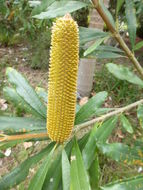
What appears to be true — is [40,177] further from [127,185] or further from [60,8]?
[60,8]

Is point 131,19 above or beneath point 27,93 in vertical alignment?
above

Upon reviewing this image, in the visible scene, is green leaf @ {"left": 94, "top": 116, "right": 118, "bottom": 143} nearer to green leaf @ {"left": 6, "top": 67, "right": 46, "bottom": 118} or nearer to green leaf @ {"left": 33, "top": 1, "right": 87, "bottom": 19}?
green leaf @ {"left": 6, "top": 67, "right": 46, "bottom": 118}

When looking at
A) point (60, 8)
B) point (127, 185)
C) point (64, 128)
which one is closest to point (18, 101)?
point (64, 128)

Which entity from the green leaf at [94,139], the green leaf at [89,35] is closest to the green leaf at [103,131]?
the green leaf at [94,139]

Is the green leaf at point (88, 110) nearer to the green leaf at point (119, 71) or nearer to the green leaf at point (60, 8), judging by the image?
the green leaf at point (119, 71)

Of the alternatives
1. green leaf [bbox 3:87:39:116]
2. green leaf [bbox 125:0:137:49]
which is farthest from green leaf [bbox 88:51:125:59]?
green leaf [bbox 3:87:39:116]

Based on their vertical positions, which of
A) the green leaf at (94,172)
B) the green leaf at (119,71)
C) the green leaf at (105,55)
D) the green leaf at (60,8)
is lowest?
the green leaf at (94,172)

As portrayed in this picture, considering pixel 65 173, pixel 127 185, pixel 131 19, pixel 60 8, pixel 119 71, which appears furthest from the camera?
pixel 131 19
